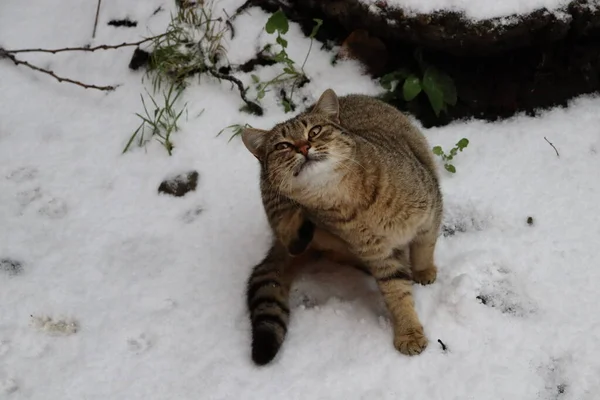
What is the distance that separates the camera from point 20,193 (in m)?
3.78

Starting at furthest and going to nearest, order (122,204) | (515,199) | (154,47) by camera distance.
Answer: (154,47), (122,204), (515,199)

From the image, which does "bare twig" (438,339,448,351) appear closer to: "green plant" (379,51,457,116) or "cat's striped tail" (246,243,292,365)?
"cat's striped tail" (246,243,292,365)

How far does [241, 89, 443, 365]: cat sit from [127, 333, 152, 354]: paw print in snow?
0.49 m

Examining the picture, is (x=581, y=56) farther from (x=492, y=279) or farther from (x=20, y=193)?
(x=20, y=193)

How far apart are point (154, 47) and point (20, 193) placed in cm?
136

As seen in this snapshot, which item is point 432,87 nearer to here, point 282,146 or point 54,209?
point 282,146

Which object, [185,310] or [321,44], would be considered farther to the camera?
[321,44]

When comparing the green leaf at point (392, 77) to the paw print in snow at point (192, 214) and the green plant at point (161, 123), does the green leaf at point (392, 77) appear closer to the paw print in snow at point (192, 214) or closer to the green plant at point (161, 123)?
the green plant at point (161, 123)

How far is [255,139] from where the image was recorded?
9.29 ft

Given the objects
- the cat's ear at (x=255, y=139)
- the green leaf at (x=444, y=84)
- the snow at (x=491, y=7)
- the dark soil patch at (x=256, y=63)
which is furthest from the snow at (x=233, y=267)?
the cat's ear at (x=255, y=139)

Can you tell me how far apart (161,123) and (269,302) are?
1687 mm

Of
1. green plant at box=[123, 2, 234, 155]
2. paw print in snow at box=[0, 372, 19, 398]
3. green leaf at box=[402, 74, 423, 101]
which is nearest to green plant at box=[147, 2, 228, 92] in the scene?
green plant at box=[123, 2, 234, 155]

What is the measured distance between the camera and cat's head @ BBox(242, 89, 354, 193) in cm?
257

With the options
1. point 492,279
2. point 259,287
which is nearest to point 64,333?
point 259,287
